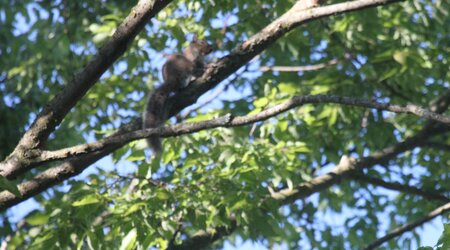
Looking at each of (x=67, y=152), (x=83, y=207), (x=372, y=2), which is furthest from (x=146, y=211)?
(x=372, y=2)

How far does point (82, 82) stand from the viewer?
4.06m

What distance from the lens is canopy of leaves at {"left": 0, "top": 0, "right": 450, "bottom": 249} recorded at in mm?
5922

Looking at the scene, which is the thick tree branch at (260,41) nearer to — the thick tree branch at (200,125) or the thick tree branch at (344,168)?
the thick tree branch at (200,125)

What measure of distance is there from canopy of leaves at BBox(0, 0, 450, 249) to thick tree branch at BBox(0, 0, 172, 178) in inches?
55.1

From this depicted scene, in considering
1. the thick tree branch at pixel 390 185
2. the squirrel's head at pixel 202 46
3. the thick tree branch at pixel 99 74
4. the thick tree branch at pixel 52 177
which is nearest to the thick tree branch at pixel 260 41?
the thick tree branch at pixel 99 74

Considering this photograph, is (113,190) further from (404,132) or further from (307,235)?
(404,132)

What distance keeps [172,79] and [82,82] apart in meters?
2.57

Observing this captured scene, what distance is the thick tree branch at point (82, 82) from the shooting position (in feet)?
13.0

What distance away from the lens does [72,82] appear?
4082 mm

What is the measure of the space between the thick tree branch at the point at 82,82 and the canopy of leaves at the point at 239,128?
4.59 ft

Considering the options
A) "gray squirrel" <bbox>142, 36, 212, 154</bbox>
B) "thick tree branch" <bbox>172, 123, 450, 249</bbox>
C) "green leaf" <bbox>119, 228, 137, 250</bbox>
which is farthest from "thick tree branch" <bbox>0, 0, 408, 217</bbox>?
"thick tree branch" <bbox>172, 123, 450, 249</bbox>

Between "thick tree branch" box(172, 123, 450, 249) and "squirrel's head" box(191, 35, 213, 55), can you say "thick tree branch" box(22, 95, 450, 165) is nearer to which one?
"thick tree branch" box(172, 123, 450, 249)

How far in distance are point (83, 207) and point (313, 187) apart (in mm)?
2535

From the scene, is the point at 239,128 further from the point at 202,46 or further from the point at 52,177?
the point at 52,177
